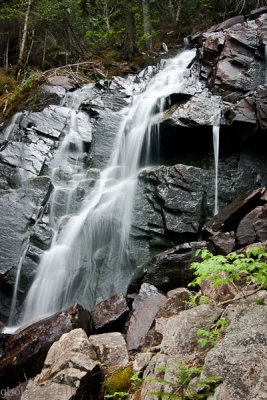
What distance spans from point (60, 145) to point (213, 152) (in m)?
5.81

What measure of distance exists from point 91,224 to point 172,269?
121 inches

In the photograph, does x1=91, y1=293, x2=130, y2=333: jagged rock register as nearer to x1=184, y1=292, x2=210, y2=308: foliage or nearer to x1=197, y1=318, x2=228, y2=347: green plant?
x1=184, y1=292, x2=210, y2=308: foliage

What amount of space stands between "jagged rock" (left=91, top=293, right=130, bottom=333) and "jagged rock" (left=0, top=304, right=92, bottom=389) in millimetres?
281

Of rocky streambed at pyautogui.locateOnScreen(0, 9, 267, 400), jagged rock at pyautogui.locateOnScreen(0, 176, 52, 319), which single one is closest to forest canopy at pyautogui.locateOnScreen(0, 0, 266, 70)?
rocky streambed at pyautogui.locateOnScreen(0, 9, 267, 400)

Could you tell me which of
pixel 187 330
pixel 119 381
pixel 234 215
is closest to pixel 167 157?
pixel 234 215

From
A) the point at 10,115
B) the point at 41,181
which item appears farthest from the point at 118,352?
the point at 10,115

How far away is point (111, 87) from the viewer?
42.2ft

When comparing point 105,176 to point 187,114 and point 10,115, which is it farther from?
point 10,115

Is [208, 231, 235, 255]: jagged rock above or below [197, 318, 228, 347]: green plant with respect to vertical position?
above

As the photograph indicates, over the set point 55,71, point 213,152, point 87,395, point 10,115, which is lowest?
point 87,395

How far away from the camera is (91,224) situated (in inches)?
302

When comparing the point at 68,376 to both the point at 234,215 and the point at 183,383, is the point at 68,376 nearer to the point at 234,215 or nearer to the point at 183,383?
the point at 183,383

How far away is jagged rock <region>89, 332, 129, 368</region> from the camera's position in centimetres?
368

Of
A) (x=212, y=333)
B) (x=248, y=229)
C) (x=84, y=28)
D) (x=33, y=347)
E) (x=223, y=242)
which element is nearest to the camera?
(x=212, y=333)
